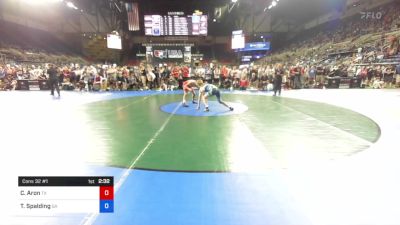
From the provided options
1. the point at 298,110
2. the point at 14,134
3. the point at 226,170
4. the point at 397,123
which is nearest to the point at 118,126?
the point at 14,134

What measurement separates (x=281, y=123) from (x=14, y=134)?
6.02m

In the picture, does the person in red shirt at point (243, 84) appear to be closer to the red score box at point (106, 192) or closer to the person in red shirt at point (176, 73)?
the person in red shirt at point (176, 73)

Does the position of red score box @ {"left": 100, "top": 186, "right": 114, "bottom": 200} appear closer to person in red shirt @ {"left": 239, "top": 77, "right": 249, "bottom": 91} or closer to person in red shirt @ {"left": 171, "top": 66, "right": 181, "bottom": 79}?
person in red shirt @ {"left": 171, "top": 66, "right": 181, "bottom": 79}

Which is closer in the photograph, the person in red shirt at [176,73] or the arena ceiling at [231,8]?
the person in red shirt at [176,73]

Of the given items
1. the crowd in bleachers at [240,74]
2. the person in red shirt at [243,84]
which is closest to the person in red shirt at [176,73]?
the crowd in bleachers at [240,74]

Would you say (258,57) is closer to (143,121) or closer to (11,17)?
(11,17)

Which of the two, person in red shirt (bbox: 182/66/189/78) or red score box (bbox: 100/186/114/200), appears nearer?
red score box (bbox: 100/186/114/200)
